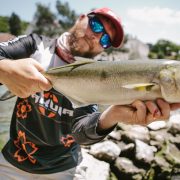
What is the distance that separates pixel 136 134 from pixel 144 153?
155 centimetres

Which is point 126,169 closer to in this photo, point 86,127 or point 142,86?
point 86,127

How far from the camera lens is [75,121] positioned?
3652 millimetres

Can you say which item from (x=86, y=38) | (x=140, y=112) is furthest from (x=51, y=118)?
(x=140, y=112)

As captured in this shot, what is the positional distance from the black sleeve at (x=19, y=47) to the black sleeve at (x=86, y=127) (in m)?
0.92

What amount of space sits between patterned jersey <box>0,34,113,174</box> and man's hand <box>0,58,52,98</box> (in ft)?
2.98

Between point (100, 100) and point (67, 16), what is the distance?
66.9 meters

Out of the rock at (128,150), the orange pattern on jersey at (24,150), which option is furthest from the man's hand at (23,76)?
the rock at (128,150)

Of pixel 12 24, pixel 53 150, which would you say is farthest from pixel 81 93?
pixel 12 24

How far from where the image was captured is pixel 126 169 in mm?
7801

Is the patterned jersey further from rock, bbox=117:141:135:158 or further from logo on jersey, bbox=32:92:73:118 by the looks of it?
rock, bbox=117:141:135:158

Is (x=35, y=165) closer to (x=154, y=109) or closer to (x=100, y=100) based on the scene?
(x=100, y=100)

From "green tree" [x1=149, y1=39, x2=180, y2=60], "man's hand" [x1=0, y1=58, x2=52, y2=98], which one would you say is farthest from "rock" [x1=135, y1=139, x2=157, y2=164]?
"green tree" [x1=149, y1=39, x2=180, y2=60]

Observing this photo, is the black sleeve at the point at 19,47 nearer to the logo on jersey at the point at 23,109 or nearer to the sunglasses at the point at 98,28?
the logo on jersey at the point at 23,109

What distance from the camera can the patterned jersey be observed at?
3666 mm
